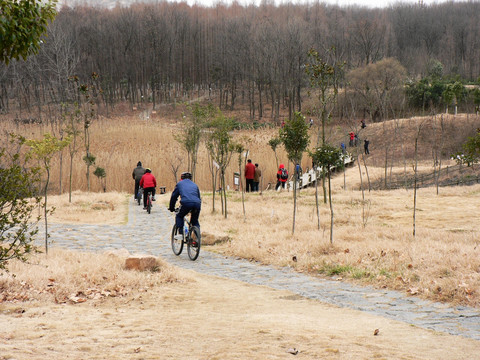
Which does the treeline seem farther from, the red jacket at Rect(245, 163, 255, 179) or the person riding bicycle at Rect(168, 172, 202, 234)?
the person riding bicycle at Rect(168, 172, 202, 234)

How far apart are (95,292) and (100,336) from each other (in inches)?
82.2

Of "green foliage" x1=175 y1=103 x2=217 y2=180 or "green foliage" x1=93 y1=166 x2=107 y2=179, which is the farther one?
"green foliage" x1=93 y1=166 x2=107 y2=179

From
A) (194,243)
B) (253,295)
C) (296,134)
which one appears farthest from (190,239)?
(296,134)

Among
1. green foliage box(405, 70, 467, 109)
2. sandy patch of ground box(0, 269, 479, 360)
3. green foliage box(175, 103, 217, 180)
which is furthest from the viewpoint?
green foliage box(405, 70, 467, 109)

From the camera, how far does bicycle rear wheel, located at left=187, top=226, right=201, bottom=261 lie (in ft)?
34.9

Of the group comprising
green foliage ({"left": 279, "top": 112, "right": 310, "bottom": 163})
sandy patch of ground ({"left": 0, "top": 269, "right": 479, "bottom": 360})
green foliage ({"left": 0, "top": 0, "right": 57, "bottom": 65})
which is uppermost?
green foliage ({"left": 0, "top": 0, "right": 57, "bottom": 65})

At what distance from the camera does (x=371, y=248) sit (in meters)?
10.2

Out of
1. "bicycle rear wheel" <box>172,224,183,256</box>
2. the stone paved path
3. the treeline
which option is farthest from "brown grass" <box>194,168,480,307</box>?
the treeline

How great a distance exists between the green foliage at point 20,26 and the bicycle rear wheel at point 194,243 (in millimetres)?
5859

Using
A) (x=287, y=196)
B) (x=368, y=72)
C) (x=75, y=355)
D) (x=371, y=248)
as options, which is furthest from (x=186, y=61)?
(x=75, y=355)

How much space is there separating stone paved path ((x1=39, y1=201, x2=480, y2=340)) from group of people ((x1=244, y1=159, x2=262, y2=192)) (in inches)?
333

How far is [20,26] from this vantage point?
5031 mm

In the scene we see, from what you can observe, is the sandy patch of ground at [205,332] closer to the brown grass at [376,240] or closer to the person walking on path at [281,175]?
the brown grass at [376,240]

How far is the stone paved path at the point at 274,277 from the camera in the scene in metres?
6.34
